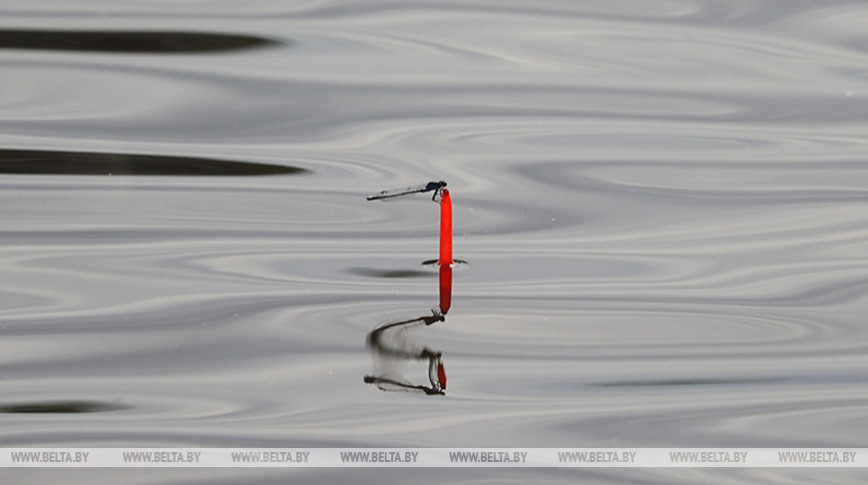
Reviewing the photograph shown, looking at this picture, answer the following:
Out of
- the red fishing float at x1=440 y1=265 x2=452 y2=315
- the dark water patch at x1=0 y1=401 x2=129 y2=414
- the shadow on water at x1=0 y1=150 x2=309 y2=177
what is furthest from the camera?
the shadow on water at x1=0 y1=150 x2=309 y2=177

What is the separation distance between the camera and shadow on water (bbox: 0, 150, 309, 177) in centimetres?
140

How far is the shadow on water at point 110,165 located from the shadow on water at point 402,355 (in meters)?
0.35

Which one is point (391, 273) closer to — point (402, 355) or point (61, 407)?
point (402, 355)

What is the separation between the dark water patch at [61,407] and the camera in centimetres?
109

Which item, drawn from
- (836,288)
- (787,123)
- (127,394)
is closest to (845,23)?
(787,123)

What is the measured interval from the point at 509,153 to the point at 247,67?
0.41m

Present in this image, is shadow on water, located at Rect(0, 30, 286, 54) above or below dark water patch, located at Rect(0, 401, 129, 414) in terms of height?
above

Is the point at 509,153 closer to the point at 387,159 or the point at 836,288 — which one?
the point at 387,159

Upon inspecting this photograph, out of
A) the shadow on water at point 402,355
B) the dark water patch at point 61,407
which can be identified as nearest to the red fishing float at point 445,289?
the shadow on water at point 402,355

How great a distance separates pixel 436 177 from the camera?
1415 mm

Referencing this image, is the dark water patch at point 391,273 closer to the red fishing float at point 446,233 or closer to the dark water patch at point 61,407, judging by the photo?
the red fishing float at point 446,233

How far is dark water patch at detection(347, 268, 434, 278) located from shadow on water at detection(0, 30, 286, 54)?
1.26 ft

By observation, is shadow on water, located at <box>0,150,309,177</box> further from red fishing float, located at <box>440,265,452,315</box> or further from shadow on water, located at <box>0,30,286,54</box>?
red fishing float, located at <box>440,265,452,315</box>

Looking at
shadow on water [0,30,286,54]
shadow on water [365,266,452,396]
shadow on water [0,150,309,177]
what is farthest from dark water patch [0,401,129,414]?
shadow on water [0,30,286,54]
